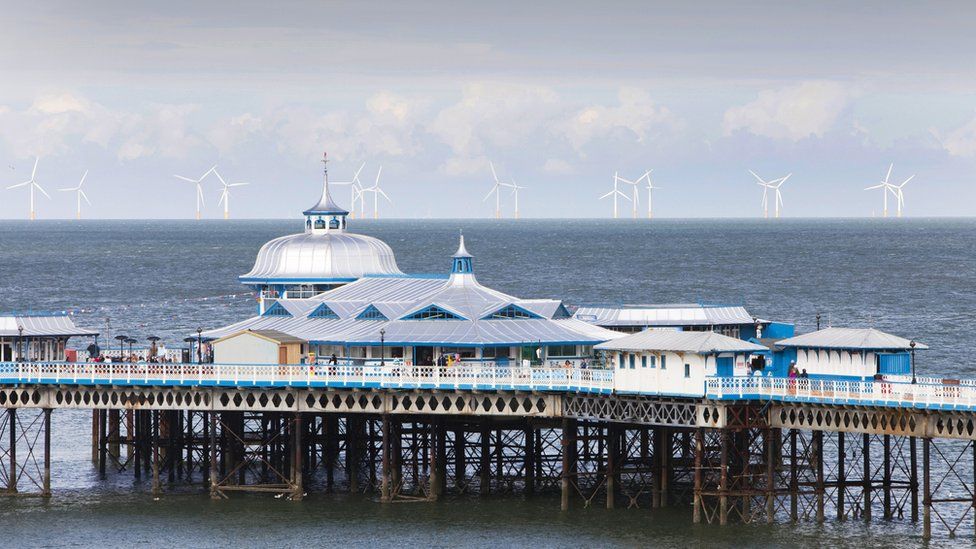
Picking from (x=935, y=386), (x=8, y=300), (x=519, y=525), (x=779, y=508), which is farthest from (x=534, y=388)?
(x=8, y=300)

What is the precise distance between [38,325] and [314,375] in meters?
13.5

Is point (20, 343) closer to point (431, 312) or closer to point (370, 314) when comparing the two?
point (370, 314)

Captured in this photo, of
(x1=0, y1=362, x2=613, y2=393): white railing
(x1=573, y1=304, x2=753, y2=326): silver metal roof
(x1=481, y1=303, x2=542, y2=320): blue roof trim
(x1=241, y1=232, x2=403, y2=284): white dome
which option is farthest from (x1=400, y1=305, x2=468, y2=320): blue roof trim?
(x1=241, y1=232, x2=403, y2=284): white dome

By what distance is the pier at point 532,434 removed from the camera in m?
69.6

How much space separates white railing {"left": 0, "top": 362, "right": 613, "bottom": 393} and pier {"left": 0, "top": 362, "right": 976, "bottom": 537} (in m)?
0.07

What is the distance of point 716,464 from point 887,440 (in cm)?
621

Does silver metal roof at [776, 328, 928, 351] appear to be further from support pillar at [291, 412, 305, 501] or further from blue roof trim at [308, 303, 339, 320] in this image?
blue roof trim at [308, 303, 339, 320]

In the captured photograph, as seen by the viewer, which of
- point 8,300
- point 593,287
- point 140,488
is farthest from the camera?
point 593,287

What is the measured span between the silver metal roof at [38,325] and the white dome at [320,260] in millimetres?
12617

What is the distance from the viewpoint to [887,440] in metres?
73.9

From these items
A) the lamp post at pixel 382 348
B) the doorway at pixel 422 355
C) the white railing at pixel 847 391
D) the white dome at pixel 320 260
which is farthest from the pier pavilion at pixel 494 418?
the white dome at pixel 320 260

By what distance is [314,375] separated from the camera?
75.4 meters

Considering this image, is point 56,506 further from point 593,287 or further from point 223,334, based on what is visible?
point 593,287

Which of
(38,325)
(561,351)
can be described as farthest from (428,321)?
(38,325)
